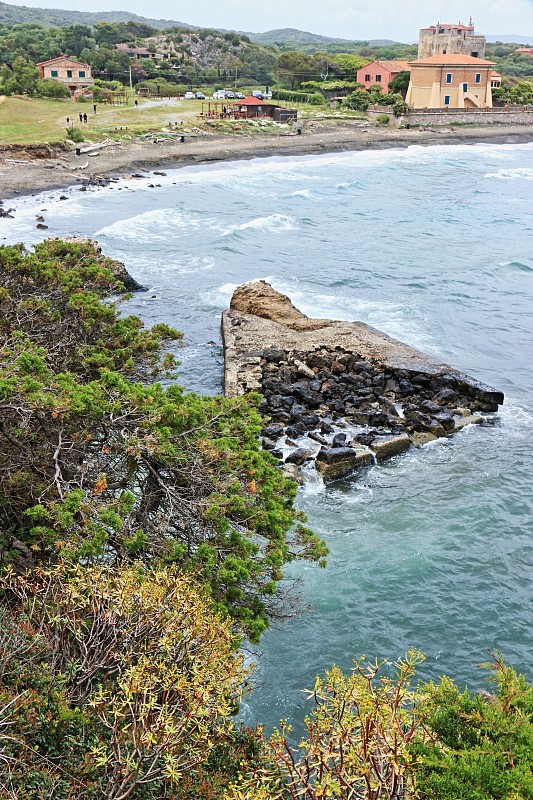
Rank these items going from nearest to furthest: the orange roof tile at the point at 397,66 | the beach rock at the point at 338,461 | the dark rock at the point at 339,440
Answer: the beach rock at the point at 338,461, the dark rock at the point at 339,440, the orange roof tile at the point at 397,66

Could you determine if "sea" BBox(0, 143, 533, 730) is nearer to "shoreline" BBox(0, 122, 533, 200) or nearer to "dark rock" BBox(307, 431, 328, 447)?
"dark rock" BBox(307, 431, 328, 447)

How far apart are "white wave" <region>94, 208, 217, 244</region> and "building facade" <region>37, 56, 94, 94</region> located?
47766 mm

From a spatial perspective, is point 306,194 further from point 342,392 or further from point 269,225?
point 342,392

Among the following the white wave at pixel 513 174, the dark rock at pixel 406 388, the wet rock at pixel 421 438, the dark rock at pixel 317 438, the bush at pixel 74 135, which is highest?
the bush at pixel 74 135

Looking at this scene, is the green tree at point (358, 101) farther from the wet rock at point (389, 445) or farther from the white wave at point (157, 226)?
the wet rock at point (389, 445)

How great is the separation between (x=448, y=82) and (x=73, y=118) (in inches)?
1774

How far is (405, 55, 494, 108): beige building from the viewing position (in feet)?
300

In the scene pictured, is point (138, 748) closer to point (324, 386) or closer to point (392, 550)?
point (392, 550)

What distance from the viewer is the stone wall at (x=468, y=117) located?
88938 mm

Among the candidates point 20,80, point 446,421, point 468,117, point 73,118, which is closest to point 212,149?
point 73,118

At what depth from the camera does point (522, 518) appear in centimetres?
1852

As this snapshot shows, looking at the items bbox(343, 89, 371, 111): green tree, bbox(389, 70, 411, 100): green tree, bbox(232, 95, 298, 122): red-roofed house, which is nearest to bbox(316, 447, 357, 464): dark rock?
bbox(232, 95, 298, 122): red-roofed house

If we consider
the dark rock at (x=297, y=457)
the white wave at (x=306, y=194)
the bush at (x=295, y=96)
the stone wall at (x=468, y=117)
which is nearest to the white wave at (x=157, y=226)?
the white wave at (x=306, y=194)

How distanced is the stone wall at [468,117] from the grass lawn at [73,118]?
78.9 feet
